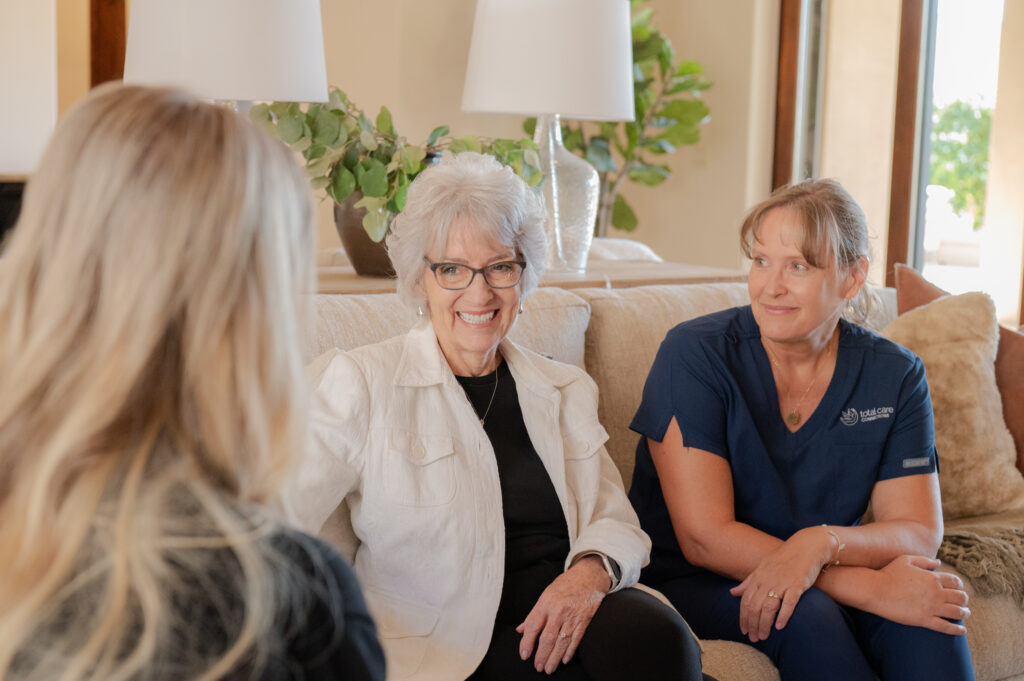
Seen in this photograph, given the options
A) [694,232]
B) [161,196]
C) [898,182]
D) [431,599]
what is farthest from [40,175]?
[694,232]

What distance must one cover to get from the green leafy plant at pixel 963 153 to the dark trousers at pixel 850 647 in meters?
2.31

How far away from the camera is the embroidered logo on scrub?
1885 mm

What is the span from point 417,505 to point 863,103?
3220mm

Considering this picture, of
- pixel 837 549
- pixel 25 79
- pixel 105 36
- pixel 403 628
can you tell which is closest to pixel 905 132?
pixel 837 549

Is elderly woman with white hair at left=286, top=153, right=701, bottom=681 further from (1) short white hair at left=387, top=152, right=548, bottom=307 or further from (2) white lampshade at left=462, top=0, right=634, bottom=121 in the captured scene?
(2) white lampshade at left=462, top=0, right=634, bottom=121

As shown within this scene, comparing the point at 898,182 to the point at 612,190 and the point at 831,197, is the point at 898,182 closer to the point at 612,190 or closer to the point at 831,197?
the point at 612,190

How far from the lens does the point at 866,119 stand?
13.6 feet

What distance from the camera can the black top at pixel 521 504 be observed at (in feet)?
5.42

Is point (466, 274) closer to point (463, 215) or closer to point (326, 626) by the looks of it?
point (463, 215)

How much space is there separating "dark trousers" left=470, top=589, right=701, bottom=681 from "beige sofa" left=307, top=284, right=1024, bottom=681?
22 centimetres

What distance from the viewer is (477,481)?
1621mm

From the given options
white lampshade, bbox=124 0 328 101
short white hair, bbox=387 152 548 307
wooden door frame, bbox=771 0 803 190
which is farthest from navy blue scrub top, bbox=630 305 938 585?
wooden door frame, bbox=771 0 803 190

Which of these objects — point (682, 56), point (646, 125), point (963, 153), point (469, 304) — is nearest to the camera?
point (469, 304)

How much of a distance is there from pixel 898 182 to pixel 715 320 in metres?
2.42
